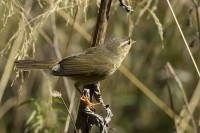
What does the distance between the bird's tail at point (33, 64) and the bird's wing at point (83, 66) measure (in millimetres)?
77

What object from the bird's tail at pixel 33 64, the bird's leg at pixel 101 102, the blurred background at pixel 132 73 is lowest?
the bird's leg at pixel 101 102

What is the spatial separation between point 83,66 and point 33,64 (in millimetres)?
363

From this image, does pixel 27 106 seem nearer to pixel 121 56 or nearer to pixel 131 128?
pixel 131 128

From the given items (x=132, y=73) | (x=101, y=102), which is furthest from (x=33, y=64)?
(x=132, y=73)

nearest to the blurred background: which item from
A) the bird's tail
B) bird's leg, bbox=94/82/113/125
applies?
the bird's tail

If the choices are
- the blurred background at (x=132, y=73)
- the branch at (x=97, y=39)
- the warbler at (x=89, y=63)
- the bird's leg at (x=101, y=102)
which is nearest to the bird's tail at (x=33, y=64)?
the warbler at (x=89, y=63)

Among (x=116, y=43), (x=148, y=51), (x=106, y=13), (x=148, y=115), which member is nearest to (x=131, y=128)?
(x=148, y=115)

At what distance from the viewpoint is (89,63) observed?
138 inches

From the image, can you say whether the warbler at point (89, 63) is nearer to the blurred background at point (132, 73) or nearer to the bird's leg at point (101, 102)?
the bird's leg at point (101, 102)

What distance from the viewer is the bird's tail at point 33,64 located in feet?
9.99

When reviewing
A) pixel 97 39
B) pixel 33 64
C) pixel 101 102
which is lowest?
pixel 101 102

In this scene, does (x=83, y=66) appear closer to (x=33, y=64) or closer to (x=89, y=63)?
(x=89, y=63)

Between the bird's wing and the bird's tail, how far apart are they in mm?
77

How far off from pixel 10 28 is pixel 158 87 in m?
1.88
